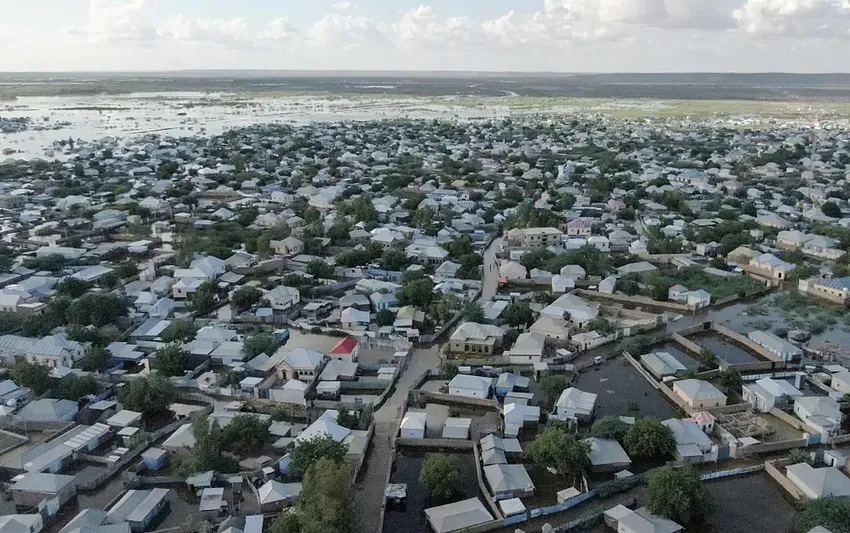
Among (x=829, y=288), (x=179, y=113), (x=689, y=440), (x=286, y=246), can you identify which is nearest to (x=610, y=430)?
(x=689, y=440)

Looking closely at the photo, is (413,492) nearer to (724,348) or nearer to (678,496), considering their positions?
(678,496)

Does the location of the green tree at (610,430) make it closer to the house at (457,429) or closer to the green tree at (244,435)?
the house at (457,429)

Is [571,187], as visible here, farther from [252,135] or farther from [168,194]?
[252,135]

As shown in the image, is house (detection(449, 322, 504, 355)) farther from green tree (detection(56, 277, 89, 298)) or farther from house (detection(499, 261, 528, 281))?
green tree (detection(56, 277, 89, 298))

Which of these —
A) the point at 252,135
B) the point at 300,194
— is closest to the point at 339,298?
the point at 300,194

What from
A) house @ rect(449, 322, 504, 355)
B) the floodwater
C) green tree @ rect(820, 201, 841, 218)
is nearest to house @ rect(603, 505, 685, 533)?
house @ rect(449, 322, 504, 355)

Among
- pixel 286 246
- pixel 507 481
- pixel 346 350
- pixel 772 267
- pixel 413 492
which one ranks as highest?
pixel 286 246
